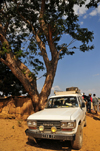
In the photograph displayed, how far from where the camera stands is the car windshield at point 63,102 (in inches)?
232

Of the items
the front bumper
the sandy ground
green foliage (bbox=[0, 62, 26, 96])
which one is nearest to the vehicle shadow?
the sandy ground

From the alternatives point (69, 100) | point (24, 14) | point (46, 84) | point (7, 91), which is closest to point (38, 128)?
point (69, 100)

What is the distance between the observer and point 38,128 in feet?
15.1

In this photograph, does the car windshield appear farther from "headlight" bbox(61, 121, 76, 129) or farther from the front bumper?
the front bumper

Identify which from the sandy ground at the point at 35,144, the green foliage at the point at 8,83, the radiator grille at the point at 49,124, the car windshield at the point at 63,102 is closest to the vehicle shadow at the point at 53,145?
the sandy ground at the point at 35,144

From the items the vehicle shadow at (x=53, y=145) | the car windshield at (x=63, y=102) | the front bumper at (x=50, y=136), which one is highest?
Result: the car windshield at (x=63, y=102)

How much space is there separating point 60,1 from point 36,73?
23.3 ft

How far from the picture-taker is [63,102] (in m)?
6.08

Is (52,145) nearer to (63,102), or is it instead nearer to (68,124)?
(68,124)

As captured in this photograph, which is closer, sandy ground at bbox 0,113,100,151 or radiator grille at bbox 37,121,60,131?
radiator grille at bbox 37,121,60,131

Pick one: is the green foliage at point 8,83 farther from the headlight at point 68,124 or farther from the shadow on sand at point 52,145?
the headlight at point 68,124

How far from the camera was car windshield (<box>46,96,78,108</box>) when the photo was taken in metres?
5.90

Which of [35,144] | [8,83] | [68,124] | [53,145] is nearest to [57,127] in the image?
[68,124]

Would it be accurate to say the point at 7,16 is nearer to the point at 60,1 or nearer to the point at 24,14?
the point at 24,14
